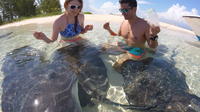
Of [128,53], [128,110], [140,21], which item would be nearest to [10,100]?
[128,110]

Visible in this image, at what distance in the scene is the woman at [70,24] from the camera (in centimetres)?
555

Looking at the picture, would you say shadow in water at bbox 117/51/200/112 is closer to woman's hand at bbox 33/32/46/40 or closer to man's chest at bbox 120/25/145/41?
man's chest at bbox 120/25/145/41

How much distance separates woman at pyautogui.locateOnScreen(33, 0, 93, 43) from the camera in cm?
555

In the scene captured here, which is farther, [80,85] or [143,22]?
[143,22]

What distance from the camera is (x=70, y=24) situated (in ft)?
19.1

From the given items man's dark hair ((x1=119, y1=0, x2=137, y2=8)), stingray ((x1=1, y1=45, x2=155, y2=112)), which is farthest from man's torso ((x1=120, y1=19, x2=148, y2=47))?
stingray ((x1=1, y1=45, x2=155, y2=112))

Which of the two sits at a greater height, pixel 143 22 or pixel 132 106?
pixel 143 22

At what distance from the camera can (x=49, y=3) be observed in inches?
1105

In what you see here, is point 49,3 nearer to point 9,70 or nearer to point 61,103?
point 9,70

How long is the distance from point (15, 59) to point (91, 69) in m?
2.17

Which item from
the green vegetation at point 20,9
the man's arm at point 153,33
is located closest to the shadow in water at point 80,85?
the man's arm at point 153,33

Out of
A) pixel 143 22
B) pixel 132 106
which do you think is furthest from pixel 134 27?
pixel 132 106

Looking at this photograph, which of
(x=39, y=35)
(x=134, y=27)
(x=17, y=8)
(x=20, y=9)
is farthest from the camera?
(x=17, y=8)

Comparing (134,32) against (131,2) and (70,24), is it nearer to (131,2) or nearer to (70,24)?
(131,2)
